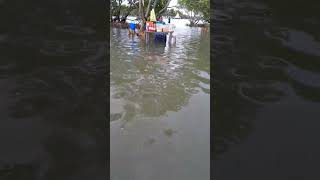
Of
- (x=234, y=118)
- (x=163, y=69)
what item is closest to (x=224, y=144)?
(x=234, y=118)

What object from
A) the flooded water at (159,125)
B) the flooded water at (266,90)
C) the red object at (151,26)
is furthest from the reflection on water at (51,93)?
the red object at (151,26)

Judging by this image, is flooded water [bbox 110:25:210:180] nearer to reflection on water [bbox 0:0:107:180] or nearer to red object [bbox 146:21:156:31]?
reflection on water [bbox 0:0:107:180]

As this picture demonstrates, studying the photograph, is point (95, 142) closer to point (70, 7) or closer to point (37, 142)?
point (37, 142)

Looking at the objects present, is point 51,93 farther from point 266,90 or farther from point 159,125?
point 159,125

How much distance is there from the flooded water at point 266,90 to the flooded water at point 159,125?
56.9 inches

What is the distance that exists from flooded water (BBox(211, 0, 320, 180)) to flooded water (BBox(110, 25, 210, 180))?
4.74 feet

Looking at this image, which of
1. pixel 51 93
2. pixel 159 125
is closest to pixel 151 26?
pixel 159 125

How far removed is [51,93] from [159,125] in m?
3.44

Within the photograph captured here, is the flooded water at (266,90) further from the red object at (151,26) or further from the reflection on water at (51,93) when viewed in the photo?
the red object at (151,26)

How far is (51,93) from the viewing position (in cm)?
231

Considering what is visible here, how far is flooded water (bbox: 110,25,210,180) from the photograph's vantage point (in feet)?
13.1

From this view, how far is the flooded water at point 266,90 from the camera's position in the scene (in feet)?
7.29

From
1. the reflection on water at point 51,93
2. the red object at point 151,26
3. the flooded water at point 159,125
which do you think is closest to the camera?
the reflection on water at point 51,93

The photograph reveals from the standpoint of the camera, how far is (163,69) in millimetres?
11312
